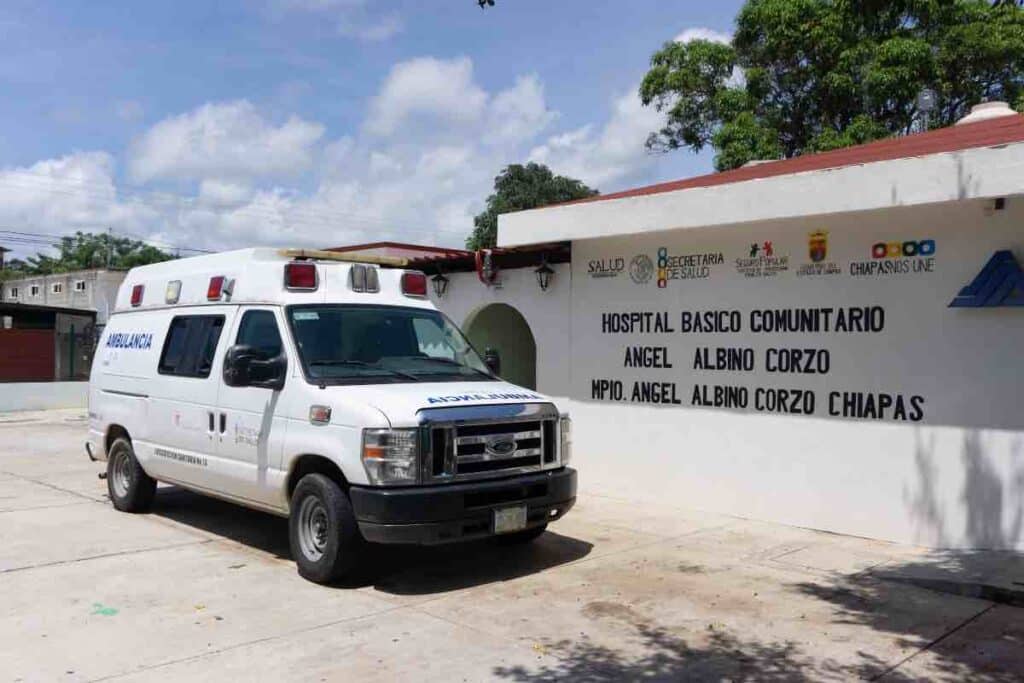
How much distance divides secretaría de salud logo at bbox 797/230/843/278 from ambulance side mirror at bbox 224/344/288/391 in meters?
5.02

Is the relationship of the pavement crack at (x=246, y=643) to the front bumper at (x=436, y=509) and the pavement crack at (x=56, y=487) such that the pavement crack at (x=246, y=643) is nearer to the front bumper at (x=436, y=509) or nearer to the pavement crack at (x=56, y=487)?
the front bumper at (x=436, y=509)

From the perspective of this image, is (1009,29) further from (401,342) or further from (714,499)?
(401,342)

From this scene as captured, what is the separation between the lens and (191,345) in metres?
8.38

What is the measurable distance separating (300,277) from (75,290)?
41871mm

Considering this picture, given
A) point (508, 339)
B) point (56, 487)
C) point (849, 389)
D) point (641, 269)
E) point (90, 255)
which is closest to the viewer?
point (849, 389)

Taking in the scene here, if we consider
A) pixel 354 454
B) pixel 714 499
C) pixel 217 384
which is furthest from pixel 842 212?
pixel 217 384

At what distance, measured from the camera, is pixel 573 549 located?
7.96 meters

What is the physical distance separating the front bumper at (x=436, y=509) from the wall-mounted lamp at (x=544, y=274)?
4.89 meters

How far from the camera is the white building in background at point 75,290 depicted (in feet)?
129

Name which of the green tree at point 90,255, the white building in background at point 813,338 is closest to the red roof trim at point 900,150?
the white building in background at point 813,338

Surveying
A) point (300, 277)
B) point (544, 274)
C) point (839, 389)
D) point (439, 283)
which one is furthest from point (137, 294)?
point (839, 389)

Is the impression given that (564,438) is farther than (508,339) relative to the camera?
No

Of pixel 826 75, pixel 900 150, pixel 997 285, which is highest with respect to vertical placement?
pixel 826 75

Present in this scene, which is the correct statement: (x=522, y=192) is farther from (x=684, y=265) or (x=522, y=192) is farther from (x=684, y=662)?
(x=684, y=662)
